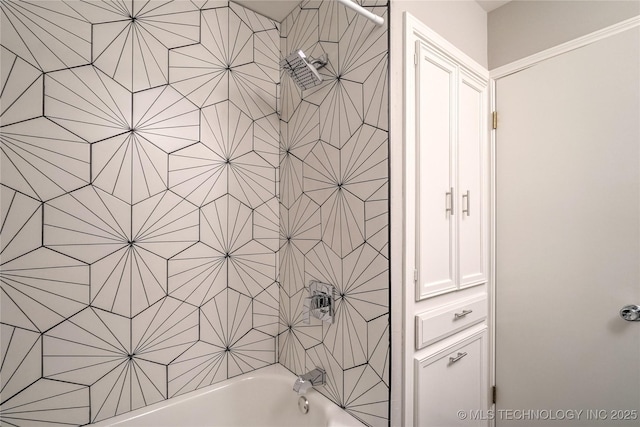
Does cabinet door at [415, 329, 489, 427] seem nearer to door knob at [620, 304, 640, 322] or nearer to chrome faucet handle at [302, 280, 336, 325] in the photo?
chrome faucet handle at [302, 280, 336, 325]

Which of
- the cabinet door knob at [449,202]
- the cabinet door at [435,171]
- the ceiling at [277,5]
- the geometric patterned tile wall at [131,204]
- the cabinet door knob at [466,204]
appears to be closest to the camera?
the geometric patterned tile wall at [131,204]

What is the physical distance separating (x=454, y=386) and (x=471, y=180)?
3.25 feet

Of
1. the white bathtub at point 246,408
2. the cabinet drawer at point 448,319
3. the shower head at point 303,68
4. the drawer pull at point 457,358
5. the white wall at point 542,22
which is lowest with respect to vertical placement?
the white bathtub at point 246,408

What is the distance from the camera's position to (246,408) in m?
1.52

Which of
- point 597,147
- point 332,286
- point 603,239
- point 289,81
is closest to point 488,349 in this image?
point 603,239

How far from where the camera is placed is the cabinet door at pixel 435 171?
119 centimetres

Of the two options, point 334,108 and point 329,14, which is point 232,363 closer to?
point 334,108

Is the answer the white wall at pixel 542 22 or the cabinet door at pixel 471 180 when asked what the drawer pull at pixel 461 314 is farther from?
the white wall at pixel 542 22

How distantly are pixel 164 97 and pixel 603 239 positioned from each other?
81.6 inches

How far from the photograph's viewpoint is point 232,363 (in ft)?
5.10

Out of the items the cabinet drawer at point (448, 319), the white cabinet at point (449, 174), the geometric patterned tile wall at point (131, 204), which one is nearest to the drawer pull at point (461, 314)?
the cabinet drawer at point (448, 319)

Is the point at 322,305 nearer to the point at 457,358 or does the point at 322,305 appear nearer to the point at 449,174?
the point at 457,358

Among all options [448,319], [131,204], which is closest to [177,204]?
[131,204]

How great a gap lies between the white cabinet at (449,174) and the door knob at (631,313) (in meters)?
0.52
